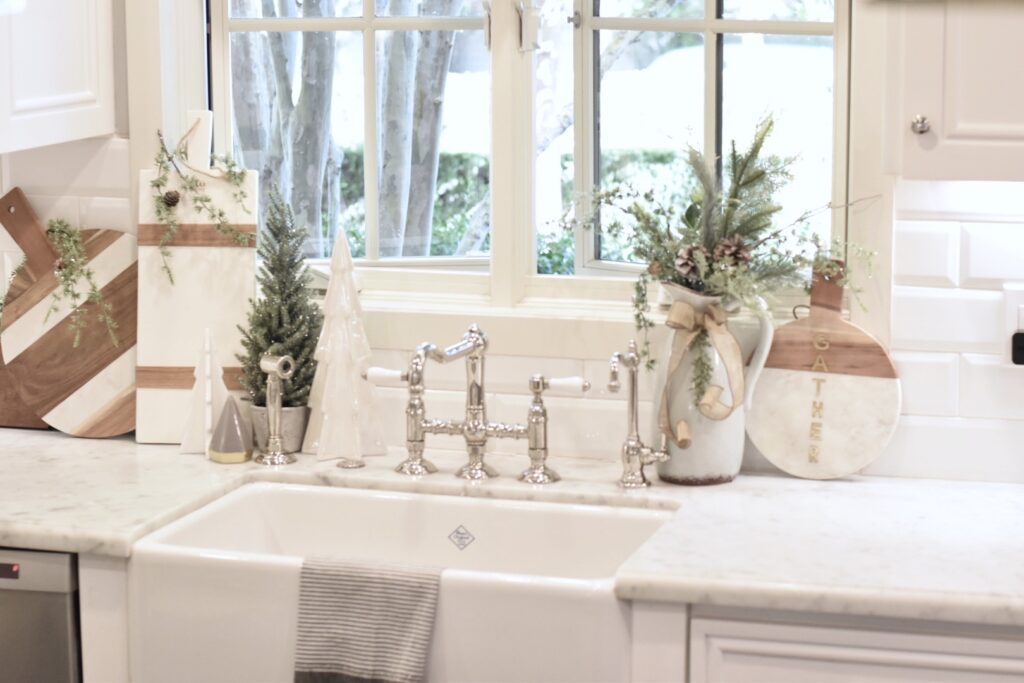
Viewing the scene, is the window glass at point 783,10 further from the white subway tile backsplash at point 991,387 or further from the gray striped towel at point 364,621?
the gray striped towel at point 364,621

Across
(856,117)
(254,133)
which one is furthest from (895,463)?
(254,133)

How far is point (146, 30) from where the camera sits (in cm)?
273

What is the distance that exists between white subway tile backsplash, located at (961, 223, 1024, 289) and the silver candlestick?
1175 millimetres

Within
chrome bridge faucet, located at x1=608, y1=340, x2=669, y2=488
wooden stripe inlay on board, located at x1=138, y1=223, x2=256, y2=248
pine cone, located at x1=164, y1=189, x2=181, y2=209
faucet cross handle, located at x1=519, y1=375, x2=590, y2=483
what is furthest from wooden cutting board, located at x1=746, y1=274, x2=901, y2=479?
pine cone, located at x1=164, y1=189, x2=181, y2=209

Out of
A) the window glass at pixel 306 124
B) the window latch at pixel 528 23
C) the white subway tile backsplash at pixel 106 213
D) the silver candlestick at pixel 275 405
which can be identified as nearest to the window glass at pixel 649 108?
the window latch at pixel 528 23

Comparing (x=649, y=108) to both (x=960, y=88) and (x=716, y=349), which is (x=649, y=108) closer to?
(x=716, y=349)

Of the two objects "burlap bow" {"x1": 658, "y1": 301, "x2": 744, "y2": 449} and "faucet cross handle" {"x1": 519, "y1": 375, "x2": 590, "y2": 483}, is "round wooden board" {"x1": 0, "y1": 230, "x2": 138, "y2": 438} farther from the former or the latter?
"burlap bow" {"x1": 658, "y1": 301, "x2": 744, "y2": 449}

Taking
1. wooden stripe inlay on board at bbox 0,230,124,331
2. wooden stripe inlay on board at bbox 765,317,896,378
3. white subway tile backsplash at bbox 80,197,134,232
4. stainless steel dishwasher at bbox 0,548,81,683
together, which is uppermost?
white subway tile backsplash at bbox 80,197,134,232

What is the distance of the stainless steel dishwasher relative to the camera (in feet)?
7.18

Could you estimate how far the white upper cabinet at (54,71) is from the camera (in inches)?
95.3

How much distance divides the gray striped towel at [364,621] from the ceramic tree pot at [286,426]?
0.56m

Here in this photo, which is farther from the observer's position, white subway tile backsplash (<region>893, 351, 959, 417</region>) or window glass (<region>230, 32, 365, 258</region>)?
window glass (<region>230, 32, 365, 258</region>)

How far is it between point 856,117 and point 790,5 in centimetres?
26

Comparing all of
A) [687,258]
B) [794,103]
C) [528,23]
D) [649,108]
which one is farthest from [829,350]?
[528,23]
